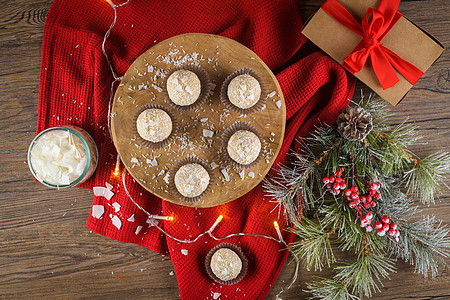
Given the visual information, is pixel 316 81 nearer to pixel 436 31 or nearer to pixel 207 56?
pixel 207 56

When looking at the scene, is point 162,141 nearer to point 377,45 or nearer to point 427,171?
point 377,45

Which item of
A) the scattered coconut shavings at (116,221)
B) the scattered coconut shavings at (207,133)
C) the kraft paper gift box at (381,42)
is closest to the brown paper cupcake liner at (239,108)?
the scattered coconut shavings at (207,133)

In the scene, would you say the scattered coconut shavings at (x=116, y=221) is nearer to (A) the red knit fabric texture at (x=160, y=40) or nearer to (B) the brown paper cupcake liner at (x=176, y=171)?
(A) the red knit fabric texture at (x=160, y=40)

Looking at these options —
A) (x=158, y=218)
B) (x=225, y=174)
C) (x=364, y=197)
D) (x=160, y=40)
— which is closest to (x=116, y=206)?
(x=158, y=218)

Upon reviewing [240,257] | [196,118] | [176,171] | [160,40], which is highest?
[160,40]

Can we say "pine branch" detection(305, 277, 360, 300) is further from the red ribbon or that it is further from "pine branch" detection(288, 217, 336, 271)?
the red ribbon

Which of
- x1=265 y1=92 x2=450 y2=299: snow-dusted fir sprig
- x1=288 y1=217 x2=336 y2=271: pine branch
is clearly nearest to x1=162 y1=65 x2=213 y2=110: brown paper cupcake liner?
x1=265 y1=92 x2=450 y2=299: snow-dusted fir sprig

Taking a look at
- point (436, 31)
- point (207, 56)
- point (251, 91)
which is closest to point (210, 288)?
point (251, 91)
